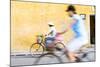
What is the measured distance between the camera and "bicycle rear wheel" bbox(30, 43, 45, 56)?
7.77 ft

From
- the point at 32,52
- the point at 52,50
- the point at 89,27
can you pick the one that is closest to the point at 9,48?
the point at 32,52

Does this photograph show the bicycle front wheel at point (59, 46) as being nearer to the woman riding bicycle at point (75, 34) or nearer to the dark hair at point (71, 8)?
the woman riding bicycle at point (75, 34)

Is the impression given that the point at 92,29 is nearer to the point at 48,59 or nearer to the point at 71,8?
the point at 71,8

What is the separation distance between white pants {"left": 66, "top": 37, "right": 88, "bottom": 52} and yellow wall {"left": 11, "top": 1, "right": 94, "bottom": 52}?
7 cm

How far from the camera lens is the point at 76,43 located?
258cm

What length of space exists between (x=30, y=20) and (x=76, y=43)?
0.61 meters

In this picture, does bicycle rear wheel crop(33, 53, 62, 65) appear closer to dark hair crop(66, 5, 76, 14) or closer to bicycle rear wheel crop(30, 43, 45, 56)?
bicycle rear wheel crop(30, 43, 45, 56)

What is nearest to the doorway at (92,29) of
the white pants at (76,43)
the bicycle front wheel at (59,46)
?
the white pants at (76,43)

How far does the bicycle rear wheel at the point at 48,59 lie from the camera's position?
94.3 inches

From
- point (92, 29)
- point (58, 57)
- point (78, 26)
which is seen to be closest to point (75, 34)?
point (78, 26)

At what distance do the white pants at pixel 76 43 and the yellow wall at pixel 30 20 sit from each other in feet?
0.25

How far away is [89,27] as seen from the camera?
2.63m
